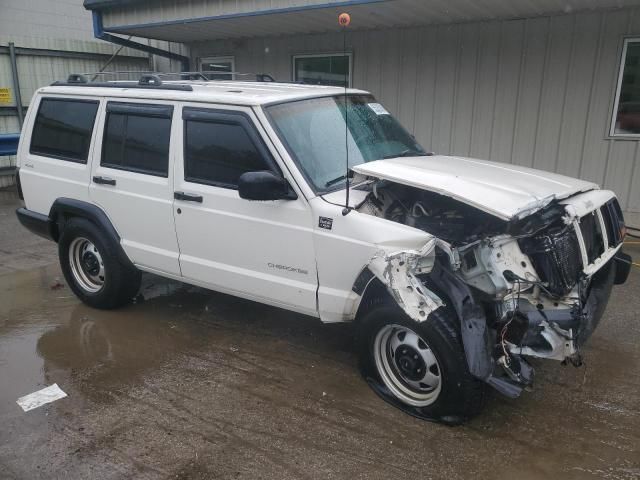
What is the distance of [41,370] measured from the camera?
420 centimetres

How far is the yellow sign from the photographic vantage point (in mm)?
11086

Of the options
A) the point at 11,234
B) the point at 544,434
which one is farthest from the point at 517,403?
the point at 11,234

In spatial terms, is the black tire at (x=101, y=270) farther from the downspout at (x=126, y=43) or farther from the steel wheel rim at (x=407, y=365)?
the downspout at (x=126, y=43)

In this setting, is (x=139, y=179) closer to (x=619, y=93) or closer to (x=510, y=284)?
(x=510, y=284)

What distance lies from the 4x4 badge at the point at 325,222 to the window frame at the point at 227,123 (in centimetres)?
45

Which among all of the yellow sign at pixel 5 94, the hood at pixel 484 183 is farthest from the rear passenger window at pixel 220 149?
the yellow sign at pixel 5 94

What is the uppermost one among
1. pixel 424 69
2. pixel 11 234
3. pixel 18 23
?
pixel 18 23

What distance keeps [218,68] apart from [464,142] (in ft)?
18.4

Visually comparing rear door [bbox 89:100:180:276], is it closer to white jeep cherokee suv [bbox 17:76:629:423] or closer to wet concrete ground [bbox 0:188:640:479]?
white jeep cherokee suv [bbox 17:76:629:423]

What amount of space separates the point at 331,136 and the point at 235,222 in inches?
38.0

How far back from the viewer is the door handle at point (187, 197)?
13.7ft

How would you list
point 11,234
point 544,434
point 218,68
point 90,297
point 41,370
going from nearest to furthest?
point 544,434, point 41,370, point 90,297, point 11,234, point 218,68

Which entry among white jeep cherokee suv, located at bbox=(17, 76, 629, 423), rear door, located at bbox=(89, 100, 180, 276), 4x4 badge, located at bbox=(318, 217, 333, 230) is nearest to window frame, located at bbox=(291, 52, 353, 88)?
white jeep cherokee suv, located at bbox=(17, 76, 629, 423)

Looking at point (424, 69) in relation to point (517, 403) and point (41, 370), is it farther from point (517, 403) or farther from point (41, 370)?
point (41, 370)
